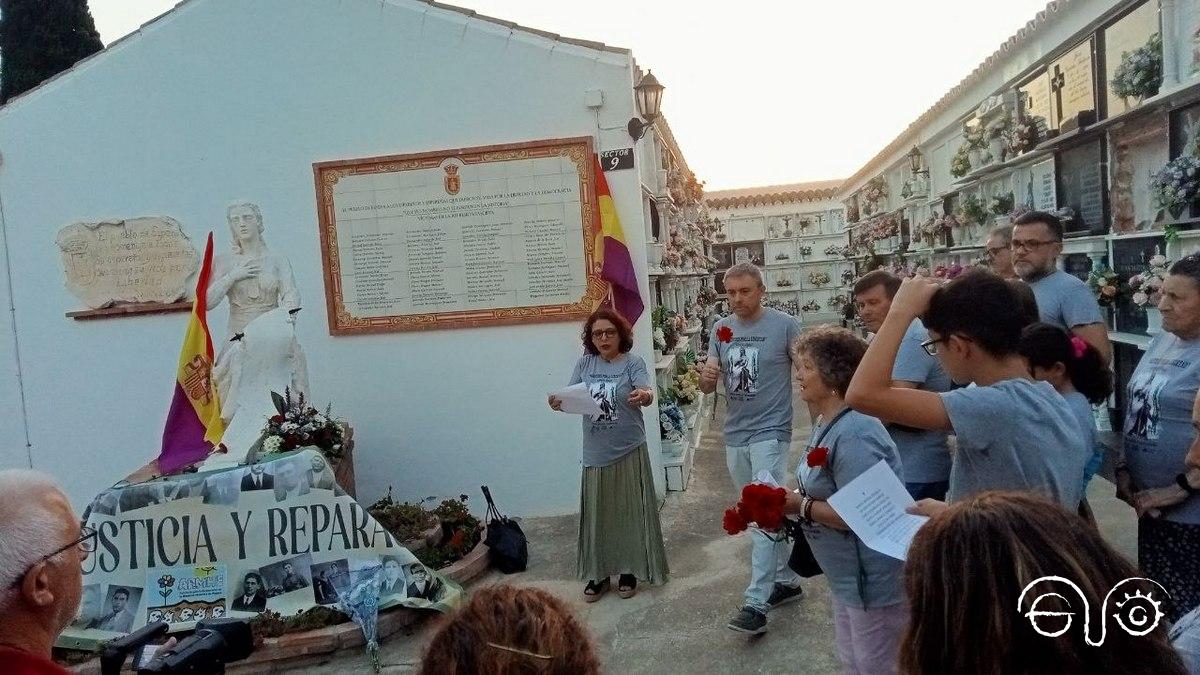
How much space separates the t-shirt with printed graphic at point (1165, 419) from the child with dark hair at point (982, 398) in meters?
0.97

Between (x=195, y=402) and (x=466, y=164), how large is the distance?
2814 mm

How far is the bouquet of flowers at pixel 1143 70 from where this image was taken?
5.91m

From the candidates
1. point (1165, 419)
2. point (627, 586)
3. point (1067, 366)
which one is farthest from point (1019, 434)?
point (627, 586)

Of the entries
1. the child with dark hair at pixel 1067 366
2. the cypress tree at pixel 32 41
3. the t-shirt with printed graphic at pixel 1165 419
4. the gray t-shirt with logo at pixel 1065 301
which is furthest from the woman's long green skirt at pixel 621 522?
the cypress tree at pixel 32 41

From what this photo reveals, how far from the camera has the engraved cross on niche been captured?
8016 mm

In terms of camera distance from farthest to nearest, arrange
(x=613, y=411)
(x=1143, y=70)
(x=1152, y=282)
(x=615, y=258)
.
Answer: (x=615, y=258) < (x=1143, y=70) < (x=1152, y=282) < (x=613, y=411)

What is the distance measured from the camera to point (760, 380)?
4.46 metres

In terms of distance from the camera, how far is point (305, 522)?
4.72 metres

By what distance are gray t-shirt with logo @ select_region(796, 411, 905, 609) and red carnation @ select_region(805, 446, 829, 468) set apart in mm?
34

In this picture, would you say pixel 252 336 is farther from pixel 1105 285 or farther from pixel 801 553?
pixel 1105 285

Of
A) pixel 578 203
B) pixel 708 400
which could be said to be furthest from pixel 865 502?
pixel 708 400

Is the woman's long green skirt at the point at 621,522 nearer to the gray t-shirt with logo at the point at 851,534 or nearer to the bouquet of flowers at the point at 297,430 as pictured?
the bouquet of flowers at the point at 297,430

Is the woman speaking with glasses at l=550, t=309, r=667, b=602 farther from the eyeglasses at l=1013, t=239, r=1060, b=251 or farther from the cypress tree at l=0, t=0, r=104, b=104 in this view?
the cypress tree at l=0, t=0, r=104, b=104

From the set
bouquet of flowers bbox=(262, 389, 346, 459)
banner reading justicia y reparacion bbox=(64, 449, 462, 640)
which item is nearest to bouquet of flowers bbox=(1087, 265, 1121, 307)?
banner reading justicia y reparacion bbox=(64, 449, 462, 640)
